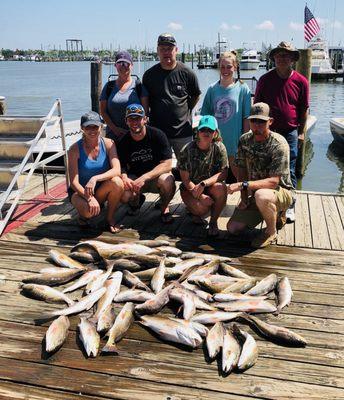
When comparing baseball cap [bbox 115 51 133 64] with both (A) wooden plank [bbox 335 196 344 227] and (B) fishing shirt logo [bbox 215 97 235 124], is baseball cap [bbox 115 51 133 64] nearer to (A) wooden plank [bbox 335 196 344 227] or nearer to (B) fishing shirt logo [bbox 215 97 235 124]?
(B) fishing shirt logo [bbox 215 97 235 124]

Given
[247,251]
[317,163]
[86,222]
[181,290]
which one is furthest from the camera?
[317,163]

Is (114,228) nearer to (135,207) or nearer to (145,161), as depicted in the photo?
(135,207)

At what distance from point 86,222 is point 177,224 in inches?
44.1

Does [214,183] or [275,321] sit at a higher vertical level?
[214,183]

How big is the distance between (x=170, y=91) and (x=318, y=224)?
247 cm

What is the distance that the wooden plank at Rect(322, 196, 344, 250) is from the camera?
4.77 meters

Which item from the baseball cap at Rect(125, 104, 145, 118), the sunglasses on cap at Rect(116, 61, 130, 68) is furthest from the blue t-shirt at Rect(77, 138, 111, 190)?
the sunglasses on cap at Rect(116, 61, 130, 68)

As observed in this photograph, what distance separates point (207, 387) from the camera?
8.63 ft

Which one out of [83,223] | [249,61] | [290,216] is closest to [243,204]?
[290,216]

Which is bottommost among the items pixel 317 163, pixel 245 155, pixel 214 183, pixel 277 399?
pixel 317 163

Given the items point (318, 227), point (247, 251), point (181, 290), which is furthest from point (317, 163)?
point (181, 290)

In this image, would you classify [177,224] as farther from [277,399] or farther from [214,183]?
[277,399]

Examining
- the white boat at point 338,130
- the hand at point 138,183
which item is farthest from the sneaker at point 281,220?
the white boat at point 338,130

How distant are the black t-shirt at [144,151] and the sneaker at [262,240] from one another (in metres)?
1.46
